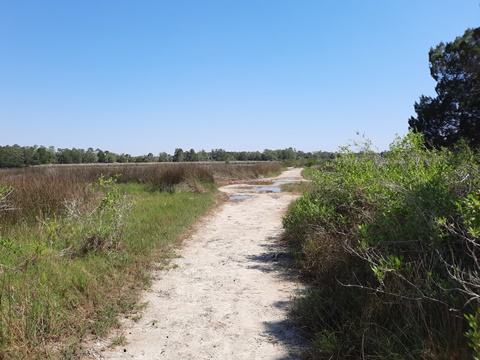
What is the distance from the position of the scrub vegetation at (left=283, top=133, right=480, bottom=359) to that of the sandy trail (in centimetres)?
41

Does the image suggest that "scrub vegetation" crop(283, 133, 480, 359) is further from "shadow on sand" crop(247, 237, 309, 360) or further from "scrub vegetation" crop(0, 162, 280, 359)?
"scrub vegetation" crop(0, 162, 280, 359)

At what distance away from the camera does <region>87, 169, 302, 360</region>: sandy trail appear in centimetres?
298

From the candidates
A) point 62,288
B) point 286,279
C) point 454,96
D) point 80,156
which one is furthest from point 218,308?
point 80,156

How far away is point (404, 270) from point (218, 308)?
2.13m

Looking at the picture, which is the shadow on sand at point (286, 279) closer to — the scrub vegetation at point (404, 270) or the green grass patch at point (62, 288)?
the scrub vegetation at point (404, 270)

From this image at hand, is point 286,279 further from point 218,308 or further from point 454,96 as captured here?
point 454,96

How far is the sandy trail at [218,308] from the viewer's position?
298 cm

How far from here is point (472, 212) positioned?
2318 mm

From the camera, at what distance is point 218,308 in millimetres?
3883

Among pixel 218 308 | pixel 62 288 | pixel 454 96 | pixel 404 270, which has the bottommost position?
pixel 218 308

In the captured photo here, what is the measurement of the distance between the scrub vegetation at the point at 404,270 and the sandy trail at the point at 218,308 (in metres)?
0.41

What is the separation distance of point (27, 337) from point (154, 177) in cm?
1428

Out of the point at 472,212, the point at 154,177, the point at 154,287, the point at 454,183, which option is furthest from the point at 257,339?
the point at 154,177

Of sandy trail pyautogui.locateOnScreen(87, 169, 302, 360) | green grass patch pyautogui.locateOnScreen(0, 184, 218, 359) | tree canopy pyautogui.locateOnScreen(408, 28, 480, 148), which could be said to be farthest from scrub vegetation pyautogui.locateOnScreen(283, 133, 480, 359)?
tree canopy pyautogui.locateOnScreen(408, 28, 480, 148)
